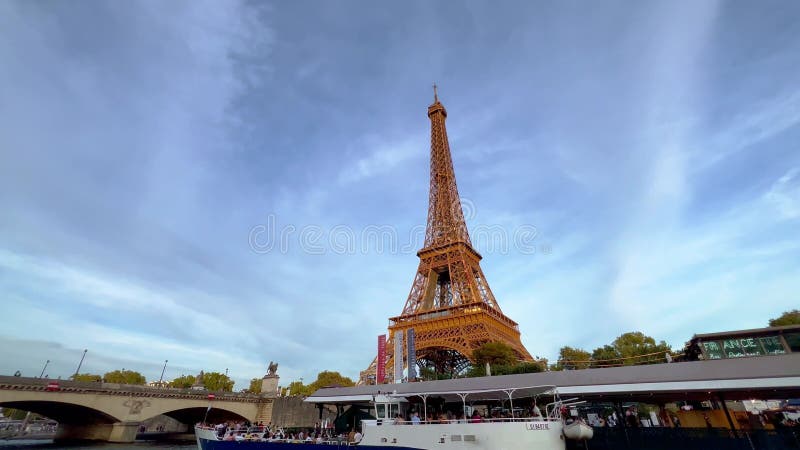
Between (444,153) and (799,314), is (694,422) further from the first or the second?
(444,153)

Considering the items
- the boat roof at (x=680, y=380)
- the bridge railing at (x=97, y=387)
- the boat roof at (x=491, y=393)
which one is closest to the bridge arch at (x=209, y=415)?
the bridge railing at (x=97, y=387)

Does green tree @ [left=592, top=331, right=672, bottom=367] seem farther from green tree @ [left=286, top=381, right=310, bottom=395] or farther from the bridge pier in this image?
green tree @ [left=286, top=381, right=310, bottom=395]

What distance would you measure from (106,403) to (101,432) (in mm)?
7351

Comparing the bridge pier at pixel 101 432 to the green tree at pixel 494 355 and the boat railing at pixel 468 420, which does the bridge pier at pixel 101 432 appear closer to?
the boat railing at pixel 468 420

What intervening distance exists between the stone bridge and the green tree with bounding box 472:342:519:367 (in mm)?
27253

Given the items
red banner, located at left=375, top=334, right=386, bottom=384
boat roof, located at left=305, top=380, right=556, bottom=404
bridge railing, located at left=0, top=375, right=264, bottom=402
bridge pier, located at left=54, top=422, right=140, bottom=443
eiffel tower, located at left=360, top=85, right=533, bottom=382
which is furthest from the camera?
eiffel tower, located at left=360, top=85, right=533, bottom=382

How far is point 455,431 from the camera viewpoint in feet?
49.0

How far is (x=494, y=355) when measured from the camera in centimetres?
3316

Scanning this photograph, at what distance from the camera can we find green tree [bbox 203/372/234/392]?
69688 mm

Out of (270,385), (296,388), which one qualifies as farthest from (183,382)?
(270,385)

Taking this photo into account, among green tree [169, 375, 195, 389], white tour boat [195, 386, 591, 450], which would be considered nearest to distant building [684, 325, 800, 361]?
white tour boat [195, 386, 591, 450]

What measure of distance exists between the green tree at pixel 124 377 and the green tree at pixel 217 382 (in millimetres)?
16178

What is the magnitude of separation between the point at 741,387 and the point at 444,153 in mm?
47935

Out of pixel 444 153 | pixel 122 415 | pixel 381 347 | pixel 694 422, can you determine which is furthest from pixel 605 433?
pixel 444 153
